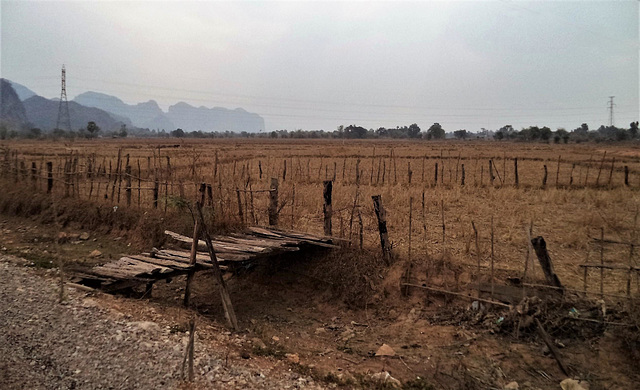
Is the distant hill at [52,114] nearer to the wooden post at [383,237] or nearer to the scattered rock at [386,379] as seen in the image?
the wooden post at [383,237]

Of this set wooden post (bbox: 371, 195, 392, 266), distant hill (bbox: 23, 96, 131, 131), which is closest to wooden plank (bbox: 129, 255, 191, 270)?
wooden post (bbox: 371, 195, 392, 266)

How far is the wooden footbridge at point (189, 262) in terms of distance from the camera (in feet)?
19.7

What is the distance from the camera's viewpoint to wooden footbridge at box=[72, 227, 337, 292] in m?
6.00

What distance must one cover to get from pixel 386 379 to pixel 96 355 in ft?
10.6

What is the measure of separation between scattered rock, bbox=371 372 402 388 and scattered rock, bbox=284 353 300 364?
904 millimetres

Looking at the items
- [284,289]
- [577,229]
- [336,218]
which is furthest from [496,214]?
[284,289]

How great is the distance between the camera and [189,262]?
6.16 metres

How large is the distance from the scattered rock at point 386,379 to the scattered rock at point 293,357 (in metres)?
0.90

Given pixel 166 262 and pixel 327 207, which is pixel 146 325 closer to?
pixel 166 262

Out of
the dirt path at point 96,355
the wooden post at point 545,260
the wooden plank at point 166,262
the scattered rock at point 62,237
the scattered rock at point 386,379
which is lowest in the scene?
the scattered rock at point 386,379

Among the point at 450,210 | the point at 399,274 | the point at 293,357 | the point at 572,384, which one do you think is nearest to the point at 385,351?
the point at 293,357

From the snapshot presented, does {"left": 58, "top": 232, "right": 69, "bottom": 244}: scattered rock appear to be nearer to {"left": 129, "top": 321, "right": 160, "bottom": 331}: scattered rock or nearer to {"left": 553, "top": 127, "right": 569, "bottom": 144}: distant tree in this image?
{"left": 129, "top": 321, "right": 160, "bottom": 331}: scattered rock

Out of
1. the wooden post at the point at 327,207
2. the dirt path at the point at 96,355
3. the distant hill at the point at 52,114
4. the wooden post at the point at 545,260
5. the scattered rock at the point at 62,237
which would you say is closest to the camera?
the dirt path at the point at 96,355

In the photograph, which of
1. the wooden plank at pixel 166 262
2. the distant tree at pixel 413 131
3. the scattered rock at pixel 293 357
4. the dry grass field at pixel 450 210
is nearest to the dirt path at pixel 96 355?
the scattered rock at pixel 293 357
